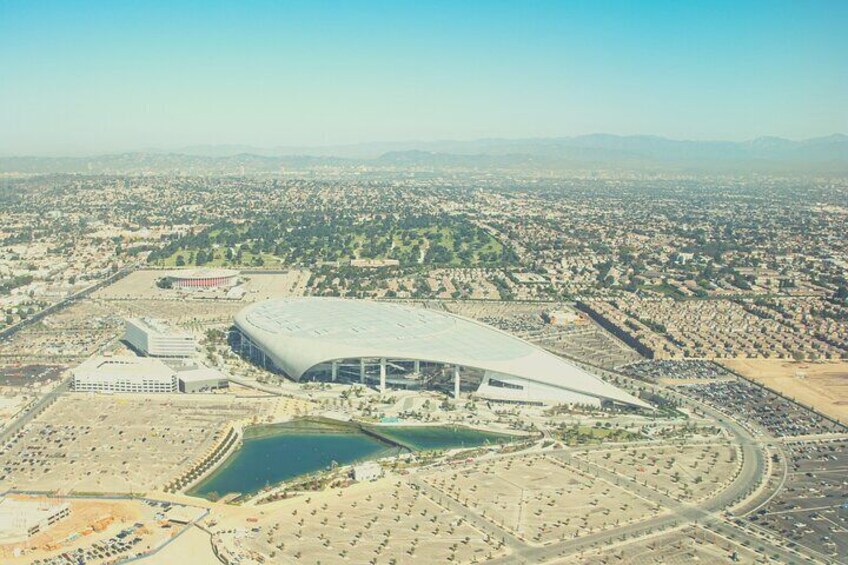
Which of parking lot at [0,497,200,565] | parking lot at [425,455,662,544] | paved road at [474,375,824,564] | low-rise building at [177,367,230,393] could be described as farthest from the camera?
low-rise building at [177,367,230,393]

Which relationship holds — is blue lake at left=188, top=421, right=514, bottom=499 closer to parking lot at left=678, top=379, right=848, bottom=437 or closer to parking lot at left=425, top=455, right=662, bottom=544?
parking lot at left=425, top=455, right=662, bottom=544

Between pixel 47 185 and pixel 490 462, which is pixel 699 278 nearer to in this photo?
pixel 490 462

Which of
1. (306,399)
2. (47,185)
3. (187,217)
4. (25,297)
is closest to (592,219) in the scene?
(187,217)

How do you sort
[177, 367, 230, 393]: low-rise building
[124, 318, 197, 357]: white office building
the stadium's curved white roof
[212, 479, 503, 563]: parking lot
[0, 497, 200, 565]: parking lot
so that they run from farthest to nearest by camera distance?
[124, 318, 197, 357]: white office building, [177, 367, 230, 393]: low-rise building, the stadium's curved white roof, [212, 479, 503, 563]: parking lot, [0, 497, 200, 565]: parking lot

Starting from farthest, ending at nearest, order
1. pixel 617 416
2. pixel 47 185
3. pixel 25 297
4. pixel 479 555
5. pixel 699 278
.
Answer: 1. pixel 47 185
2. pixel 699 278
3. pixel 25 297
4. pixel 617 416
5. pixel 479 555

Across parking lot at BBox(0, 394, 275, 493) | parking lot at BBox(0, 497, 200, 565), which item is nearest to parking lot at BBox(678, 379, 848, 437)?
parking lot at BBox(0, 394, 275, 493)

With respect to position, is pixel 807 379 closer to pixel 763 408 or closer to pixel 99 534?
pixel 763 408

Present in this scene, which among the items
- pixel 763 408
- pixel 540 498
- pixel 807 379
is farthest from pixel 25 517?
pixel 807 379
